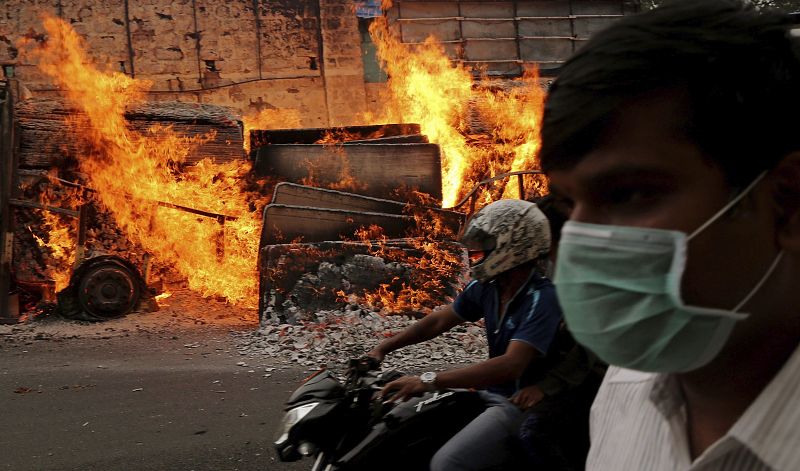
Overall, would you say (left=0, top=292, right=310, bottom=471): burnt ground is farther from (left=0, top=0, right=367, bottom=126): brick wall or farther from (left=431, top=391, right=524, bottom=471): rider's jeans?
(left=0, top=0, right=367, bottom=126): brick wall

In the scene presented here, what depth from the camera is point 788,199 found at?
34.6 inches

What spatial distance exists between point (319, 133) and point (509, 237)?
25.5ft

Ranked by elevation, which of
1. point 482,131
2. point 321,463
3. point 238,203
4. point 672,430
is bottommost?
point 321,463

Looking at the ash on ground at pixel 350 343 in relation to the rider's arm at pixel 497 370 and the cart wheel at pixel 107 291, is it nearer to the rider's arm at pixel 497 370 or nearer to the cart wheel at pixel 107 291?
the cart wheel at pixel 107 291

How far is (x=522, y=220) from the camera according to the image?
8.86 feet

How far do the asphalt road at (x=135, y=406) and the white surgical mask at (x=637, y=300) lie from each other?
352 centimetres

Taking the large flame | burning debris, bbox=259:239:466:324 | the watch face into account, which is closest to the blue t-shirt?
the watch face

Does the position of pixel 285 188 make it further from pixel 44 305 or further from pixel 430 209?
pixel 44 305

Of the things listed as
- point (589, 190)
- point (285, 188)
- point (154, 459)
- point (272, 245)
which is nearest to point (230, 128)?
point (285, 188)

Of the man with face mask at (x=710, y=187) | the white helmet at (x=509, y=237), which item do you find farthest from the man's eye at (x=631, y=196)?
the white helmet at (x=509, y=237)

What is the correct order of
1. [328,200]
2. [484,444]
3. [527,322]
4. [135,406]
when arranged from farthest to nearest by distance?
[328,200], [135,406], [527,322], [484,444]

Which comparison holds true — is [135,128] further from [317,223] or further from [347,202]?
[347,202]

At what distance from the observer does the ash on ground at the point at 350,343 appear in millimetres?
6703

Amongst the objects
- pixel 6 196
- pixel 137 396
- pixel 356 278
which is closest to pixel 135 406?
pixel 137 396
